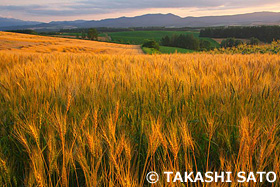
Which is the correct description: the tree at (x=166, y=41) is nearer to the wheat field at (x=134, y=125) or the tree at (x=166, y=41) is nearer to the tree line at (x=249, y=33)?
the tree line at (x=249, y=33)

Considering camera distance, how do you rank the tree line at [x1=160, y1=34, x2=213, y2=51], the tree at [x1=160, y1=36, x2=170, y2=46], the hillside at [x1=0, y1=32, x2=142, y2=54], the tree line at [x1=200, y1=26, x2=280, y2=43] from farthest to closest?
the tree at [x1=160, y1=36, x2=170, y2=46]
the tree line at [x1=160, y1=34, x2=213, y2=51]
the tree line at [x1=200, y1=26, x2=280, y2=43]
the hillside at [x1=0, y1=32, x2=142, y2=54]

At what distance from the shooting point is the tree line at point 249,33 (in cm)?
6234

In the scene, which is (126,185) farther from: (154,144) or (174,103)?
(174,103)

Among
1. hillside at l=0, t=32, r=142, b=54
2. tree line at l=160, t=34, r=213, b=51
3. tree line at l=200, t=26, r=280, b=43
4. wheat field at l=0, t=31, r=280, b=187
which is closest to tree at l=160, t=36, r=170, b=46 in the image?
tree line at l=160, t=34, r=213, b=51

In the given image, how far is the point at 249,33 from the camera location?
71.8 m

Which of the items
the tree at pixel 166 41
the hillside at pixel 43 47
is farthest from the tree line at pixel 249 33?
the hillside at pixel 43 47

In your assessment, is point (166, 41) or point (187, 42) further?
point (166, 41)

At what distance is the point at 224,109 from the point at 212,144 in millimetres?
257

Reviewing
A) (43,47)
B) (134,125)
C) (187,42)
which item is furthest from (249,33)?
(134,125)

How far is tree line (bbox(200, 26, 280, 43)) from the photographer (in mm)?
62344

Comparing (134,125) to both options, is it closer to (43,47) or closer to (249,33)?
(43,47)

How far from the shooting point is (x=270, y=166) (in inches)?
34.5

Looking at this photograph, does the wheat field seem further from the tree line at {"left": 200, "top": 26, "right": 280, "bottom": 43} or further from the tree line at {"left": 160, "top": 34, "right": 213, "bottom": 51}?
the tree line at {"left": 200, "top": 26, "right": 280, "bottom": 43}

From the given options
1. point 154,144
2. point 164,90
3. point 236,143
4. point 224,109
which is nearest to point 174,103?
point 164,90
